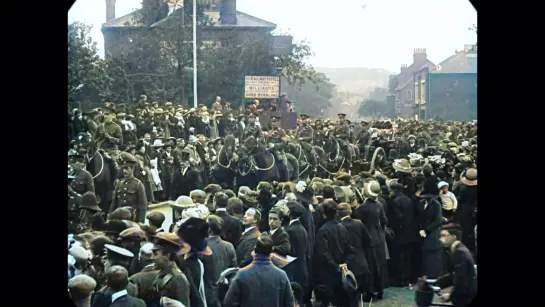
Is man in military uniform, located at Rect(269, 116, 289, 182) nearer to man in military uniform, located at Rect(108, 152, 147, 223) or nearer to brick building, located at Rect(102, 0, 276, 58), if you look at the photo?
brick building, located at Rect(102, 0, 276, 58)

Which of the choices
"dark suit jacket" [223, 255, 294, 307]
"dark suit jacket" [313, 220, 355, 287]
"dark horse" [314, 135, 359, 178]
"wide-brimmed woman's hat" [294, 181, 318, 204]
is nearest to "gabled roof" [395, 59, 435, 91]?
"dark horse" [314, 135, 359, 178]

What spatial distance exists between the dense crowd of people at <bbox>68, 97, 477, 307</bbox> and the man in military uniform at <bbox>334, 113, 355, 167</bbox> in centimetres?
4

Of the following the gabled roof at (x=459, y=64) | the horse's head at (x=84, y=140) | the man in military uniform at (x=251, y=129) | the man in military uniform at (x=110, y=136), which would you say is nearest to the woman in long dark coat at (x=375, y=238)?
the gabled roof at (x=459, y=64)

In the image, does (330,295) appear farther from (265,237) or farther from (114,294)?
(114,294)

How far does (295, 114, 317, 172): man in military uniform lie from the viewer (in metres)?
12.6

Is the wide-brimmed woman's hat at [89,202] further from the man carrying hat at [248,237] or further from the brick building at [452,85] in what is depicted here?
the brick building at [452,85]

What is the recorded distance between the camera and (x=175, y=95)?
567 inches

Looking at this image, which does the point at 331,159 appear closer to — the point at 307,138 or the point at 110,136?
the point at 307,138

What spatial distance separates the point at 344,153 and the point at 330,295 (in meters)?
5.64

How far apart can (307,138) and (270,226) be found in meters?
6.36

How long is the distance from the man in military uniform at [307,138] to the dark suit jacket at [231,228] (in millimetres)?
5414

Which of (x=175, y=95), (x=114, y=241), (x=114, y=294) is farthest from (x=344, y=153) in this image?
(x=114, y=294)

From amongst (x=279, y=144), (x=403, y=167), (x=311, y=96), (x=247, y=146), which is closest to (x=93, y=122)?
(x=247, y=146)

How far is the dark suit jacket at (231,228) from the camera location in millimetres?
6964
